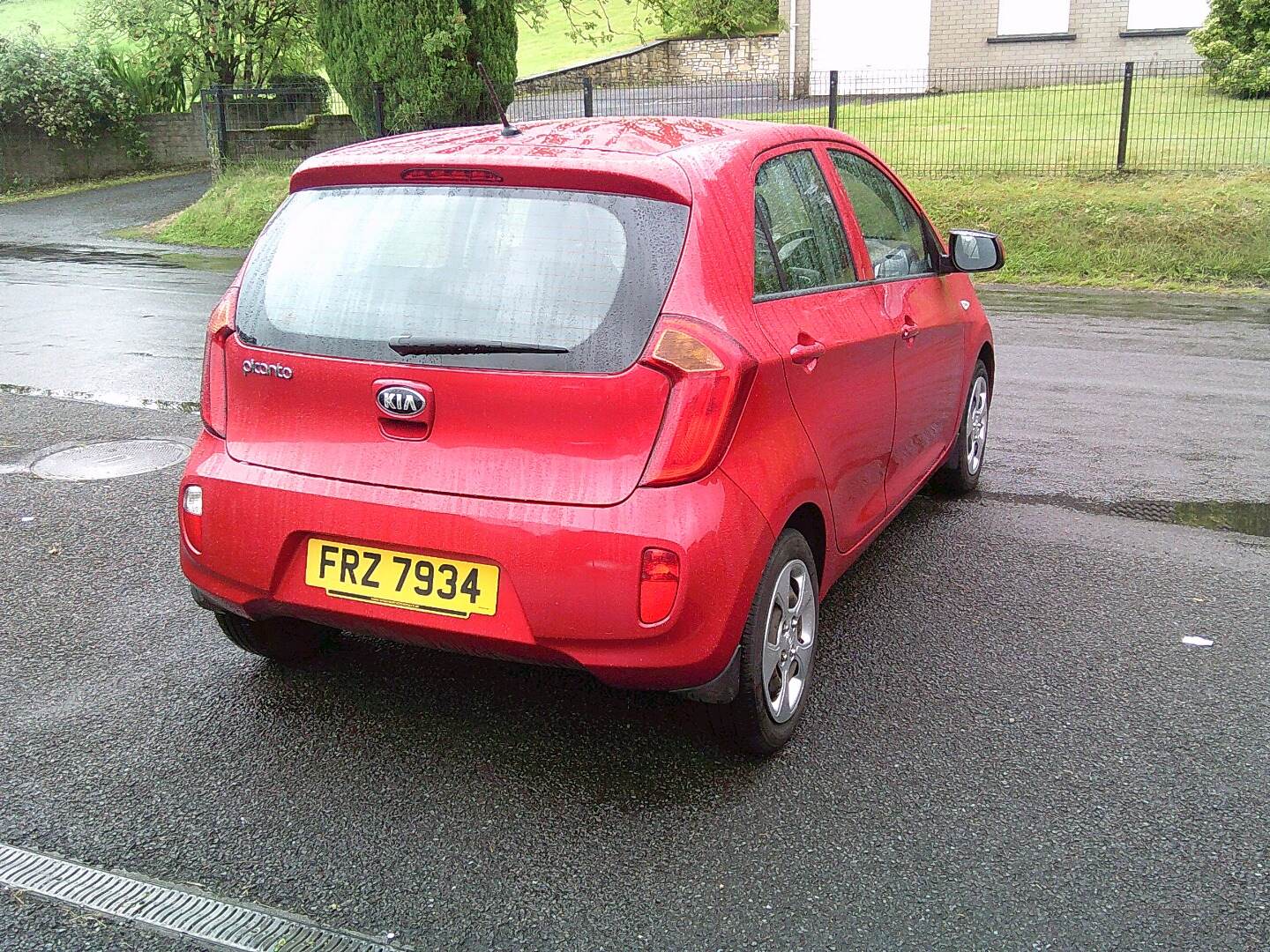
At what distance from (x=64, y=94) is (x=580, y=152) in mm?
27357

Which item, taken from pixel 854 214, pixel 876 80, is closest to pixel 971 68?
pixel 876 80

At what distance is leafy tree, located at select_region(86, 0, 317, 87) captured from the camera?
81.1ft

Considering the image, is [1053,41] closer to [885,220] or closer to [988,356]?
[988,356]

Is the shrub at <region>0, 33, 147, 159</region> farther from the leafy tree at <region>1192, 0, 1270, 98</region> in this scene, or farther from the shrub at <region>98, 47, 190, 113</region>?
the leafy tree at <region>1192, 0, 1270, 98</region>

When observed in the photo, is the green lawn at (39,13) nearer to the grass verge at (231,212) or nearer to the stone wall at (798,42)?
the stone wall at (798,42)

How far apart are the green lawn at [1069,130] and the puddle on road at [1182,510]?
1147 centimetres

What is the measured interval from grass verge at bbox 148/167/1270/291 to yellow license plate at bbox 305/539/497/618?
12.0m

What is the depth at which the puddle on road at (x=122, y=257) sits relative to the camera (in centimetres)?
1608

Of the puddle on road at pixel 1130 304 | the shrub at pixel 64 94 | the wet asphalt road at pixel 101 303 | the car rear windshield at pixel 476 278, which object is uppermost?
the shrub at pixel 64 94

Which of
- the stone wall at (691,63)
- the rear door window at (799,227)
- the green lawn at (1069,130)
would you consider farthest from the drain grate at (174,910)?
the stone wall at (691,63)

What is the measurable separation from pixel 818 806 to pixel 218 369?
83.0 inches

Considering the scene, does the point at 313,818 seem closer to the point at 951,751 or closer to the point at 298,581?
the point at 298,581

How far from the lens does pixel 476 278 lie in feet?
10.8

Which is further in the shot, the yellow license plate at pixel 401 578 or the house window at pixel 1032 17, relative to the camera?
the house window at pixel 1032 17
